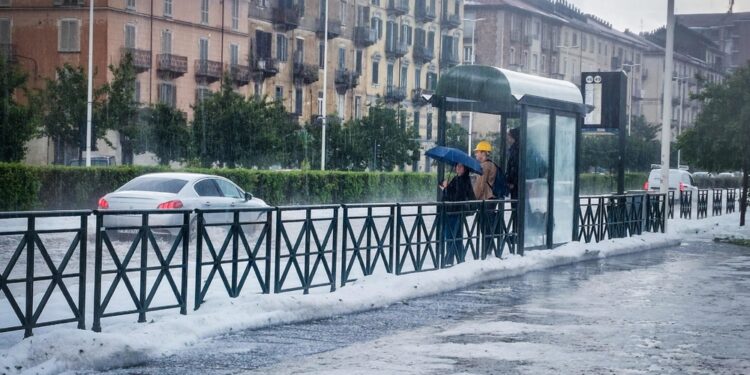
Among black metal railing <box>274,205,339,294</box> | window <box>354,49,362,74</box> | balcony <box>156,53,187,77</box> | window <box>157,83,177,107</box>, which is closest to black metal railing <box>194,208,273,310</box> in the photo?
black metal railing <box>274,205,339,294</box>

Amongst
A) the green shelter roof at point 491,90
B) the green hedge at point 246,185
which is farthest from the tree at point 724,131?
the green shelter roof at point 491,90

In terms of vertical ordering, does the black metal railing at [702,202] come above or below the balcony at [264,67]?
below

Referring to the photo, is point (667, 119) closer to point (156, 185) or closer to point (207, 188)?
point (207, 188)

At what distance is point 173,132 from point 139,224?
138 feet

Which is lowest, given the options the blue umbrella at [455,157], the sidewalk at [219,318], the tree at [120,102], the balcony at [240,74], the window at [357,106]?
the sidewalk at [219,318]

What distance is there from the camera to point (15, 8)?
57.8 meters

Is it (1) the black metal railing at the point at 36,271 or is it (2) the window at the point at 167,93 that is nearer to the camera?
(1) the black metal railing at the point at 36,271

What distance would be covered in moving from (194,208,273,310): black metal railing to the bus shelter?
7353 mm

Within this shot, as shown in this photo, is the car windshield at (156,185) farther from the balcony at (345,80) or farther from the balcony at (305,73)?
the balcony at (345,80)

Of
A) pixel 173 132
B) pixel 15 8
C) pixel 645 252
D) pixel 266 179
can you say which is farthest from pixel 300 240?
pixel 15 8

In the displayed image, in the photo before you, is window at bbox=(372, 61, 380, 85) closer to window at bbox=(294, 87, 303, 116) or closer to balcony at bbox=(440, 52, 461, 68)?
window at bbox=(294, 87, 303, 116)

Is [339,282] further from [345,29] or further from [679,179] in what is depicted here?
[345,29]

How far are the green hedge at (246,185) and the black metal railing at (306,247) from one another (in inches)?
737

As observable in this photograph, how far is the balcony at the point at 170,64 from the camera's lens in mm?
60281
